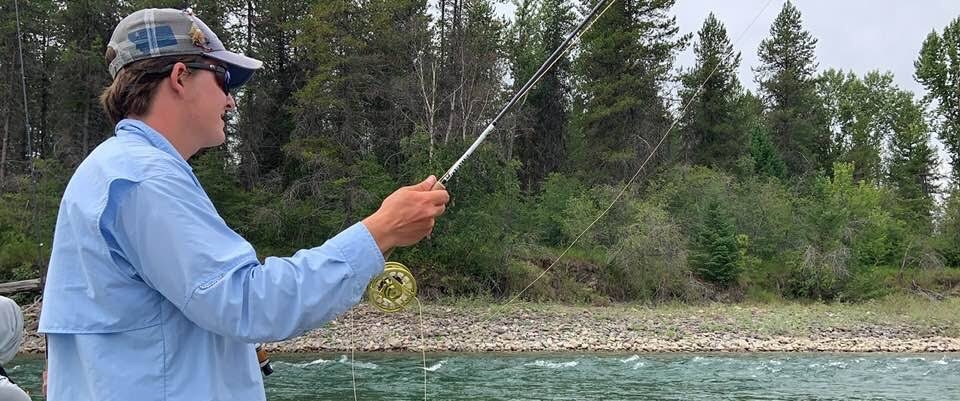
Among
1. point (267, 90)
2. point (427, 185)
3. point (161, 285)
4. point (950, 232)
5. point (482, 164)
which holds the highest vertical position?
point (267, 90)

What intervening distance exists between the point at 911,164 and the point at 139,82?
163ft

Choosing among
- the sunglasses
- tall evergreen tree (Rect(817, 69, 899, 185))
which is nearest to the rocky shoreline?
the sunglasses

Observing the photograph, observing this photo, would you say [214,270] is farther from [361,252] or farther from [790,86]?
[790,86]

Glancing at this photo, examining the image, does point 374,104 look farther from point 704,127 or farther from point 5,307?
point 5,307

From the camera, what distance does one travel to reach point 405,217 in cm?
130

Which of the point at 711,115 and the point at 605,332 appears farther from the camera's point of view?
the point at 711,115

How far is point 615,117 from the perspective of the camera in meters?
35.6

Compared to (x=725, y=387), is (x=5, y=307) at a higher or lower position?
higher

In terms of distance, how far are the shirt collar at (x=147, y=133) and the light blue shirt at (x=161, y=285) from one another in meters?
0.03

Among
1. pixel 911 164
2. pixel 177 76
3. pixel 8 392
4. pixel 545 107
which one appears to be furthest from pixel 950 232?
pixel 177 76

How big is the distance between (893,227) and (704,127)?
34.0 ft

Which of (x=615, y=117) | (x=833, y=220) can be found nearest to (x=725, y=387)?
(x=833, y=220)

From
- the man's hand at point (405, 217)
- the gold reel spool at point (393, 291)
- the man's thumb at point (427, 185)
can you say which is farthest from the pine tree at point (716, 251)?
the man's hand at point (405, 217)

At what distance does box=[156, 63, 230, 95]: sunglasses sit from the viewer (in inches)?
51.1
